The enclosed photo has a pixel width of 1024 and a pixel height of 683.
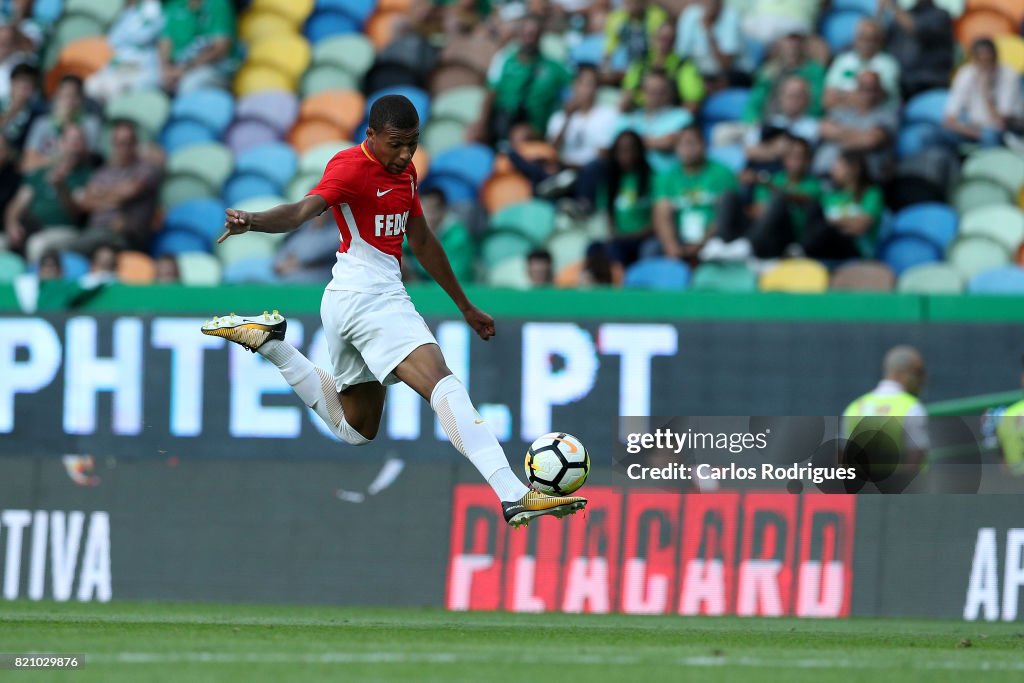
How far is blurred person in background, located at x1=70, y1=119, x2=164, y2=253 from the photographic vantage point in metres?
14.8

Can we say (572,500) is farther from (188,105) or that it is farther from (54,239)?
A: (188,105)

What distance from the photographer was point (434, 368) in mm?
8688

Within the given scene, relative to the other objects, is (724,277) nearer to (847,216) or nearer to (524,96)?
(847,216)

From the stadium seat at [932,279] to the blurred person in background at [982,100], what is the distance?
1.50 meters

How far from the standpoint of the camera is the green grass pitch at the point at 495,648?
6730 mm

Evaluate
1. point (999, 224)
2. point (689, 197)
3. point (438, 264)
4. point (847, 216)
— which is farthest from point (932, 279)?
point (438, 264)

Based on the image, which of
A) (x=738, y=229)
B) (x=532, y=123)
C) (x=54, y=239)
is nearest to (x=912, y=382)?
(x=738, y=229)

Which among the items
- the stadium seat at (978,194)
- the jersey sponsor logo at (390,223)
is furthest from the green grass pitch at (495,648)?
the stadium seat at (978,194)

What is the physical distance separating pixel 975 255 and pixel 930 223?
1.66 feet

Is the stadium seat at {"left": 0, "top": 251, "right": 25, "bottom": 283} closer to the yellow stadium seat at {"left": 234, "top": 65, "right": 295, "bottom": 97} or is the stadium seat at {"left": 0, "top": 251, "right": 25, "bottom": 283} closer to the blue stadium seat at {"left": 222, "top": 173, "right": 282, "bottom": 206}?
the blue stadium seat at {"left": 222, "top": 173, "right": 282, "bottom": 206}

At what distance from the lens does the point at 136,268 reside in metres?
14.6

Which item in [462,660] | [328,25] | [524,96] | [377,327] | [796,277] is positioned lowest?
[462,660]

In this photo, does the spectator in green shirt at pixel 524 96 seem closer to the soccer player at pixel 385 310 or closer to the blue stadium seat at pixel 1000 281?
the blue stadium seat at pixel 1000 281

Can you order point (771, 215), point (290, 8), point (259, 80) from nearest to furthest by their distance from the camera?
point (771, 215) → point (259, 80) → point (290, 8)
